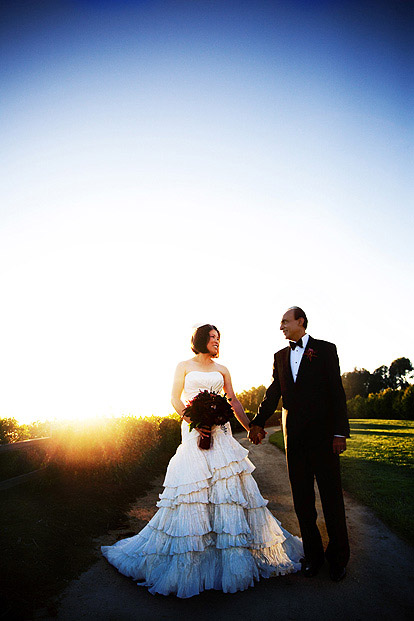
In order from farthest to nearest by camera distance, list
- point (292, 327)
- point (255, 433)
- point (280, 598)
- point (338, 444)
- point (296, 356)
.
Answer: point (255, 433), point (292, 327), point (296, 356), point (338, 444), point (280, 598)

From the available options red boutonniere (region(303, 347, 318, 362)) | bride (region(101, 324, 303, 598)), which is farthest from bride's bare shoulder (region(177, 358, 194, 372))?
red boutonniere (region(303, 347, 318, 362))

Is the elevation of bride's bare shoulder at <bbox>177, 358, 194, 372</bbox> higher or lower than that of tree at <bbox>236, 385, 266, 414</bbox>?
lower

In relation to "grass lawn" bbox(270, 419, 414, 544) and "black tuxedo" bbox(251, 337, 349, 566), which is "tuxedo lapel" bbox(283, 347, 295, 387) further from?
"grass lawn" bbox(270, 419, 414, 544)

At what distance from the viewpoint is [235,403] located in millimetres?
4996

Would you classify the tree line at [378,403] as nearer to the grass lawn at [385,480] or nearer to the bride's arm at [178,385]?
the grass lawn at [385,480]

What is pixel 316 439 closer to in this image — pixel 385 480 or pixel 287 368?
pixel 287 368

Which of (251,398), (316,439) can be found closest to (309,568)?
(316,439)

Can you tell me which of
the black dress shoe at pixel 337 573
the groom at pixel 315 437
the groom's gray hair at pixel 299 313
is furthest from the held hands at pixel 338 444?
the groom's gray hair at pixel 299 313

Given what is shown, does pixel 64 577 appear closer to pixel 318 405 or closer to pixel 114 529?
pixel 114 529

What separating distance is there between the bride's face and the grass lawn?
351cm

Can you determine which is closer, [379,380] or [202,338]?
[202,338]

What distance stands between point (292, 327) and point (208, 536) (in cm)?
248

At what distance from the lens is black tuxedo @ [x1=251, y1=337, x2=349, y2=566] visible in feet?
13.6

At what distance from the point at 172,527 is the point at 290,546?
4.66 feet
